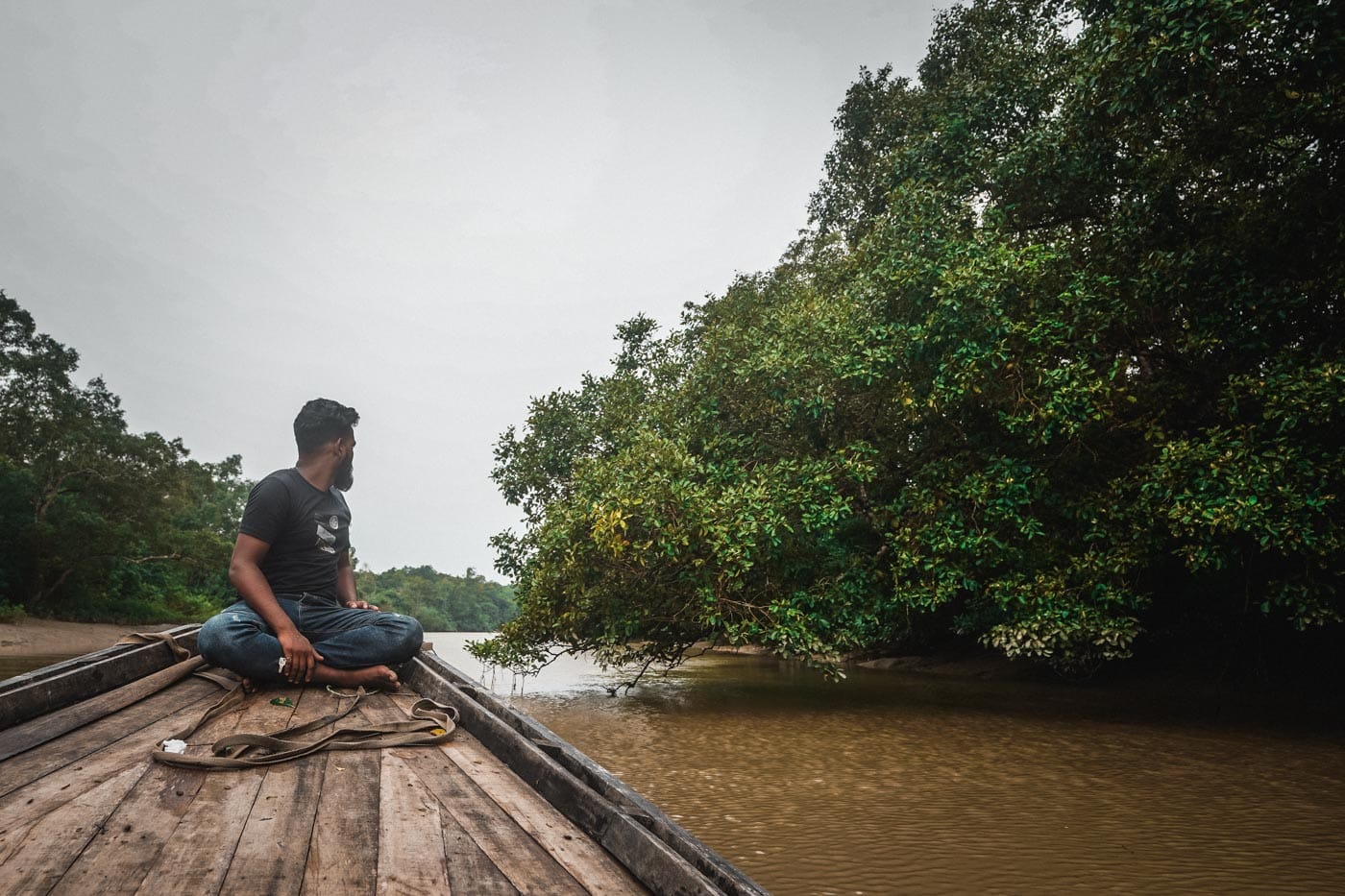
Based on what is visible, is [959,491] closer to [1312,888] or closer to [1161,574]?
[1161,574]

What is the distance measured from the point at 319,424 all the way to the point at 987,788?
16.5 feet

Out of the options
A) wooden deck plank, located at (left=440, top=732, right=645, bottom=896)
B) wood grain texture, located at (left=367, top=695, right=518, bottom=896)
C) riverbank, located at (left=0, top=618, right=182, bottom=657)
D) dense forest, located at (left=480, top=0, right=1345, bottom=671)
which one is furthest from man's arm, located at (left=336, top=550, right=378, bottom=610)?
riverbank, located at (left=0, top=618, right=182, bottom=657)

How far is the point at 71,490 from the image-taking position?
27234 mm

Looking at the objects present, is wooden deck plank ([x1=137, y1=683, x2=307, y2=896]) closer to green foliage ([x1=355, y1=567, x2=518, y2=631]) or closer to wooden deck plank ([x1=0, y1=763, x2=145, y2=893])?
wooden deck plank ([x1=0, y1=763, x2=145, y2=893])

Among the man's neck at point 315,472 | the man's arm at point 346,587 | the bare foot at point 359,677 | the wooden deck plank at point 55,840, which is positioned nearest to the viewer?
the wooden deck plank at point 55,840

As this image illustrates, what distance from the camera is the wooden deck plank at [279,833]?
4.81 feet

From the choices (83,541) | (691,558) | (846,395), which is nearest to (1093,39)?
(846,395)

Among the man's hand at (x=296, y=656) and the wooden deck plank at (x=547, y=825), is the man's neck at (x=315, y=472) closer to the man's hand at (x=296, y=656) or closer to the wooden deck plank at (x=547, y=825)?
the man's hand at (x=296, y=656)

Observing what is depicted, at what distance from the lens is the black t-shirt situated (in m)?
3.62

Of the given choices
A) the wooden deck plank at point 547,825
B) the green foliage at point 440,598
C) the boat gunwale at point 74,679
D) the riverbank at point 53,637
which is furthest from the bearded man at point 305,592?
the green foliage at point 440,598

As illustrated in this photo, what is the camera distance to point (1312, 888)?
353cm

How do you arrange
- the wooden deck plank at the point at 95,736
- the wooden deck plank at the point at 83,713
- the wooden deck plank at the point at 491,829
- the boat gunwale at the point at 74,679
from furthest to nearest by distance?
the boat gunwale at the point at 74,679
the wooden deck plank at the point at 83,713
the wooden deck plank at the point at 95,736
the wooden deck plank at the point at 491,829

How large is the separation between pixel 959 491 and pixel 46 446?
30.8 metres

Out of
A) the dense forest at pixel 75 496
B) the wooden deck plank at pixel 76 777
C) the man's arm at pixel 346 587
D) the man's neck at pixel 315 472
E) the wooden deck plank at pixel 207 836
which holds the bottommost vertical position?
the wooden deck plank at pixel 207 836
